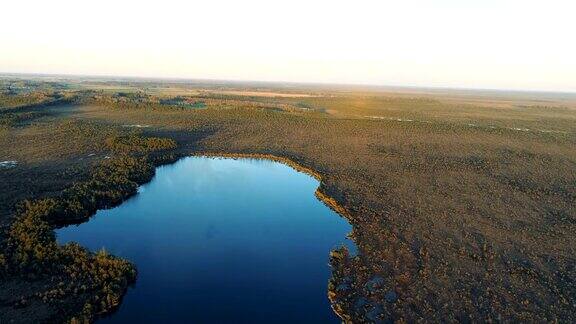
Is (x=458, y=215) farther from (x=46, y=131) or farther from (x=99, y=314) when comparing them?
(x=46, y=131)

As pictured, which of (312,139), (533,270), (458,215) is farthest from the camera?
(312,139)

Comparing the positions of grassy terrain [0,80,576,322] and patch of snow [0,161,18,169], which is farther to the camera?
patch of snow [0,161,18,169]

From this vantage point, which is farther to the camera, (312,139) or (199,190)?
(312,139)

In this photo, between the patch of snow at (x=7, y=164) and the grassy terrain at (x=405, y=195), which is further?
the patch of snow at (x=7, y=164)

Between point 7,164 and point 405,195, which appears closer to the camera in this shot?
point 405,195

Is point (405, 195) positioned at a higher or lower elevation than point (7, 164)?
lower

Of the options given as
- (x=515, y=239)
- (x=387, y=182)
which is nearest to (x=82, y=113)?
(x=387, y=182)

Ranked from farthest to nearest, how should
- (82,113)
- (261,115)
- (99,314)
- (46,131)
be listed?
1. (261,115)
2. (82,113)
3. (46,131)
4. (99,314)
